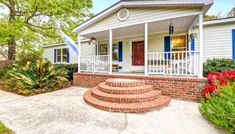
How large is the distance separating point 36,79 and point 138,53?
620cm

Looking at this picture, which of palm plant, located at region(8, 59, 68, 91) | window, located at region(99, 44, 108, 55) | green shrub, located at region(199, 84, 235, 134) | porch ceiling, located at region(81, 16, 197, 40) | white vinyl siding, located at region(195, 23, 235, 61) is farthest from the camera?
window, located at region(99, 44, 108, 55)

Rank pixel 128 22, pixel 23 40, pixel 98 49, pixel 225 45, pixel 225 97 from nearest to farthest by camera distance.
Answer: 1. pixel 225 97
2. pixel 128 22
3. pixel 225 45
4. pixel 98 49
5. pixel 23 40

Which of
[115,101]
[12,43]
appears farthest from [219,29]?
[12,43]

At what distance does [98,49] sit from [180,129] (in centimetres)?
928

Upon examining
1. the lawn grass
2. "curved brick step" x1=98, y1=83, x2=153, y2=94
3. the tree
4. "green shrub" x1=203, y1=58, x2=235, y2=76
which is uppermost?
the tree

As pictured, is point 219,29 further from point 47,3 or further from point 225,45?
point 47,3

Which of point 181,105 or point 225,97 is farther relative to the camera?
point 181,105

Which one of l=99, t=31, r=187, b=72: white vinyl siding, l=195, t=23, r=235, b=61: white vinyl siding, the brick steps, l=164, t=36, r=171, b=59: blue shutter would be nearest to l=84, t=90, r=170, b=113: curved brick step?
the brick steps

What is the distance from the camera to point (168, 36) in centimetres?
904

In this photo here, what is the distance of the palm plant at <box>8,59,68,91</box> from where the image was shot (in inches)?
295

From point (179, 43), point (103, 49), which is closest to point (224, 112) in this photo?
point (179, 43)

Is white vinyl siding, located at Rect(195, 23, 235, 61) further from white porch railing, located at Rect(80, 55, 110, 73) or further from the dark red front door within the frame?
white porch railing, located at Rect(80, 55, 110, 73)

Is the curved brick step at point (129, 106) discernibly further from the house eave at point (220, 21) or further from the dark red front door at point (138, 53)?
the house eave at point (220, 21)

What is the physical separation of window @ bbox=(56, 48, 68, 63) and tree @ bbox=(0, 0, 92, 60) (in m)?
1.33
